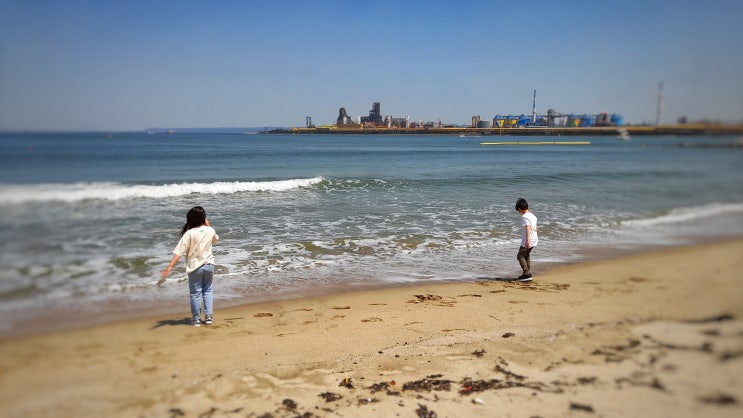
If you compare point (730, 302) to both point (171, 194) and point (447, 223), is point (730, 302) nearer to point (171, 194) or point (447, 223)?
point (447, 223)

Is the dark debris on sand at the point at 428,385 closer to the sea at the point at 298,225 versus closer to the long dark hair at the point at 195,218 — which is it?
the sea at the point at 298,225

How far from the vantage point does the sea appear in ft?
10.9

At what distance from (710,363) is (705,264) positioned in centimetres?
110

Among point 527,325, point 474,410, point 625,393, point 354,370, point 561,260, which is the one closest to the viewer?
point 625,393

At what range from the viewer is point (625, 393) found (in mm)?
2709

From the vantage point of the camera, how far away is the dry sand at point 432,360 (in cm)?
249

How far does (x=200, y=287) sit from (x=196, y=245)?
61 centimetres

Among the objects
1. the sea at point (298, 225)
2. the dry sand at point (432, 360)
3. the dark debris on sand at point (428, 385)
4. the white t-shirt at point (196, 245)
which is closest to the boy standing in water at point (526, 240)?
the sea at point (298, 225)

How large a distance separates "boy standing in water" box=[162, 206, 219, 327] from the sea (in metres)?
0.63

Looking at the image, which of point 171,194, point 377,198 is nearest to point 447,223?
point 377,198

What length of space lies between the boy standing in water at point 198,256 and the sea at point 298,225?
0.63m

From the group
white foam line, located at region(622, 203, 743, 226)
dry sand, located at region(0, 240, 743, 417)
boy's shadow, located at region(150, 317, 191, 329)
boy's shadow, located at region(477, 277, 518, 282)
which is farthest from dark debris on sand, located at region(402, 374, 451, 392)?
boy's shadow, located at region(477, 277, 518, 282)

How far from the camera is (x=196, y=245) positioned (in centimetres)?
518

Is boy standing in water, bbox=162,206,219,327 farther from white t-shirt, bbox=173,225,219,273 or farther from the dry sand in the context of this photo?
the dry sand
